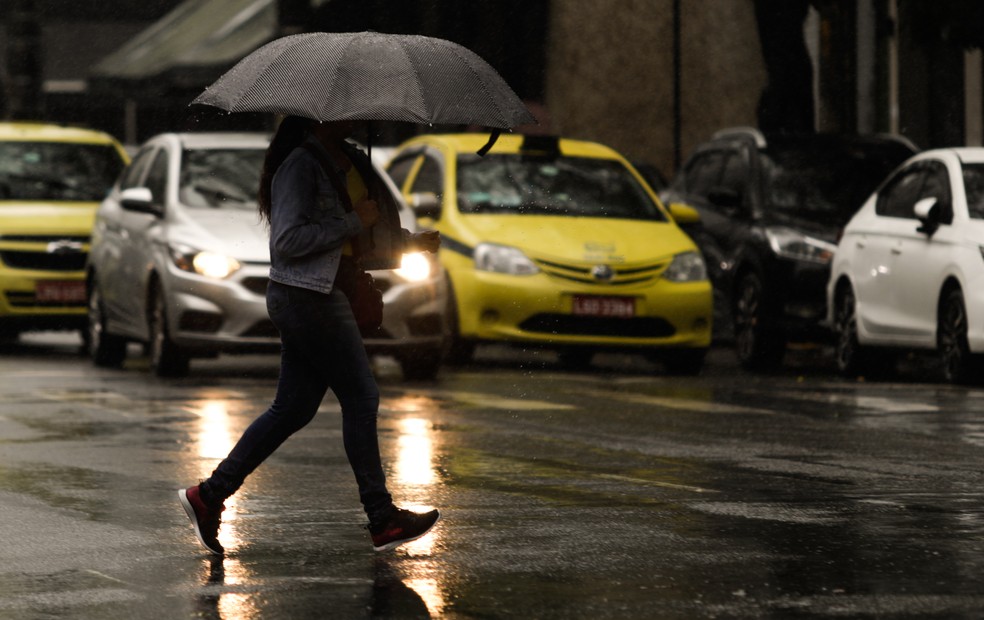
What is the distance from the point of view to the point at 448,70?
8258 millimetres

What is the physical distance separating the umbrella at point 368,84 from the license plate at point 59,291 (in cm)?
1109

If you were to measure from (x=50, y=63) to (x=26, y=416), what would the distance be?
3499cm

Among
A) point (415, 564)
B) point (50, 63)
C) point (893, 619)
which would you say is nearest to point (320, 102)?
point (415, 564)

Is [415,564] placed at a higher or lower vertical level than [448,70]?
lower

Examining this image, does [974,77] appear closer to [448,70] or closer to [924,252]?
[924,252]

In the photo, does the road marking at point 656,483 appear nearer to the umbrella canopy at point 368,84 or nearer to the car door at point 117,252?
the umbrella canopy at point 368,84

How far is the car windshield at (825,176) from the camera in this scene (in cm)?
1883

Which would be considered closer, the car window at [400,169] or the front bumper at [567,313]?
the front bumper at [567,313]

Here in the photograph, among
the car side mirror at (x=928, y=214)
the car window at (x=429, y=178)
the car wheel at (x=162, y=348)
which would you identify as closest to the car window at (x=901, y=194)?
the car side mirror at (x=928, y=214)

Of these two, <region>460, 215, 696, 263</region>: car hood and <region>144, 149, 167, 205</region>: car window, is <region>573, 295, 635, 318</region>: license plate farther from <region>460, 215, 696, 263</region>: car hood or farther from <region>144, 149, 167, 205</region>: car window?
<region>144, 149, 167, 205</region>: car window

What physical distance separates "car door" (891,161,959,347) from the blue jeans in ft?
27.6

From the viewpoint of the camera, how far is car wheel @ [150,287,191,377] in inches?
→ 634

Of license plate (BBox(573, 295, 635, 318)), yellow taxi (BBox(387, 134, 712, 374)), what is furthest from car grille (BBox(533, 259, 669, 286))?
license plate (BBox(573, 295, 635, 318))

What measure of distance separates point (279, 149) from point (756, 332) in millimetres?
10643
